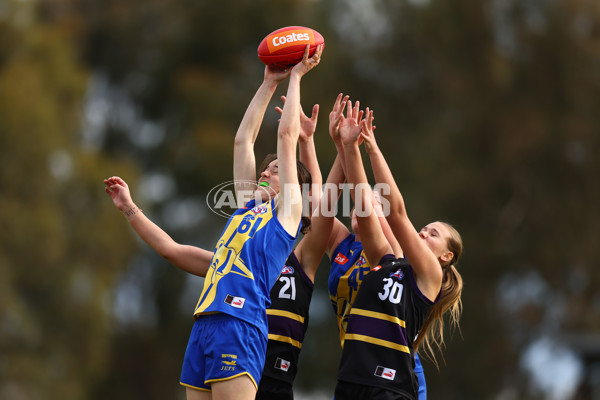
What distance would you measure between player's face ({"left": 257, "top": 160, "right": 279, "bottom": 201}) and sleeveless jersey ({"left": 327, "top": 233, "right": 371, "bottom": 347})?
2.70 feet

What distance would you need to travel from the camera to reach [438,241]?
6.02 metres

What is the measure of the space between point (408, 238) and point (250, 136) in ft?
4.36

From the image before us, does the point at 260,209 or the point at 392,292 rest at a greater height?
the point at 260,209

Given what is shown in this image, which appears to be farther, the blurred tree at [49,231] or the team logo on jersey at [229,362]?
the blurred tree at [49,231]

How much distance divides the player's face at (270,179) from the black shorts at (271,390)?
4.15ft

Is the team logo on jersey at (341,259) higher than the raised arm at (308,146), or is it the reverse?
the raised arm at (308,146)

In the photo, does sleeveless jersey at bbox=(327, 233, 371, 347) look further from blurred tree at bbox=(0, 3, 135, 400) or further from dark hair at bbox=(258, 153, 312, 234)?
blurred tree at bbox=(0, 3, 135, 400)

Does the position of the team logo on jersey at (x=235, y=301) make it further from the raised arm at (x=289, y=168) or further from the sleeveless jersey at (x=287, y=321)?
the sleeveless jersey at (x=287, y=321)

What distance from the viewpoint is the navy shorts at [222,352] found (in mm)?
5020

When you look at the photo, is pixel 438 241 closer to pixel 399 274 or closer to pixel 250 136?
pixel 399 274

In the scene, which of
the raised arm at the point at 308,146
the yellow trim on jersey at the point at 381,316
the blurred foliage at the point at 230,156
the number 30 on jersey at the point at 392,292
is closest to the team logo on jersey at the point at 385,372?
the yellow trim on jersey at the point at 381,316

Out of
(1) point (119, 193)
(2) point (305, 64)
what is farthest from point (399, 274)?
(1) point (119, 193)

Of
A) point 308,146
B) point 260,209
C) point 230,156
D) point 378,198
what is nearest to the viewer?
point 260,209

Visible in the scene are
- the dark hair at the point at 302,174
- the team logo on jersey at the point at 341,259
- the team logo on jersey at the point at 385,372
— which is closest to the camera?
the team logo on jersey at the point at 385,372
